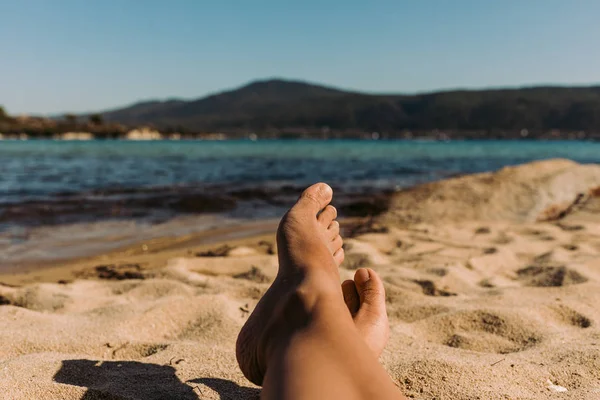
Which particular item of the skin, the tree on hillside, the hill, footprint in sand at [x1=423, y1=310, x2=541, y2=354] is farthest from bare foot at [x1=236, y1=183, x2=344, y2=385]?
the tree on hillside

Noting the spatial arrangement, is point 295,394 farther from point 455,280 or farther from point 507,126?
point 507,126

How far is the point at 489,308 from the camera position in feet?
6.93

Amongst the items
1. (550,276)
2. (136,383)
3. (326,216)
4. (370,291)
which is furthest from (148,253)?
(550,276)

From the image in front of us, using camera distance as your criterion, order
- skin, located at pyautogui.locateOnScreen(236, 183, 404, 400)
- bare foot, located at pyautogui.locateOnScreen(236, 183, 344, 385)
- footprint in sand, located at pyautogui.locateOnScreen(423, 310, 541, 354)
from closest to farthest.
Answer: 1. skin, located at pyautogui.locateOnScreen(236, 183, 404, 400)
2. bare foot, located at pyautogui.locateOnScreen(236, 183, 344, 385)
3. footprint in sand, located at pyautogui.locateOnScreen(423, 310, 541, 354)

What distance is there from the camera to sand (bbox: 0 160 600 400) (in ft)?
4.88

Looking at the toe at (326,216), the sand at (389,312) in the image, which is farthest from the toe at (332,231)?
the sand at (389,312)

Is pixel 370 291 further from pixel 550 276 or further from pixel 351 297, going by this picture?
pixel 550 276

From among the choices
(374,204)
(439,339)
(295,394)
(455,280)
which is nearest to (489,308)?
(439,339)

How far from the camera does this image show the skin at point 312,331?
0.99m

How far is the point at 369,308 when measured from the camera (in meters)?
1.60

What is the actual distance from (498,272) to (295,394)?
95.0 inches

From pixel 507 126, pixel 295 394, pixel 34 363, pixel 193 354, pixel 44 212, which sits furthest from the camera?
pixel 507 126

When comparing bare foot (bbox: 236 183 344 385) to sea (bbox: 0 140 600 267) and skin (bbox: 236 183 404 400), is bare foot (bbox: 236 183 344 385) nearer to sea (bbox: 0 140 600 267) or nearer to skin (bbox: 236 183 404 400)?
skin (bbox: 236 183 404 400)

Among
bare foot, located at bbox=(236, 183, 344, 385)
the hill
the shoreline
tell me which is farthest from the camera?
the hill
